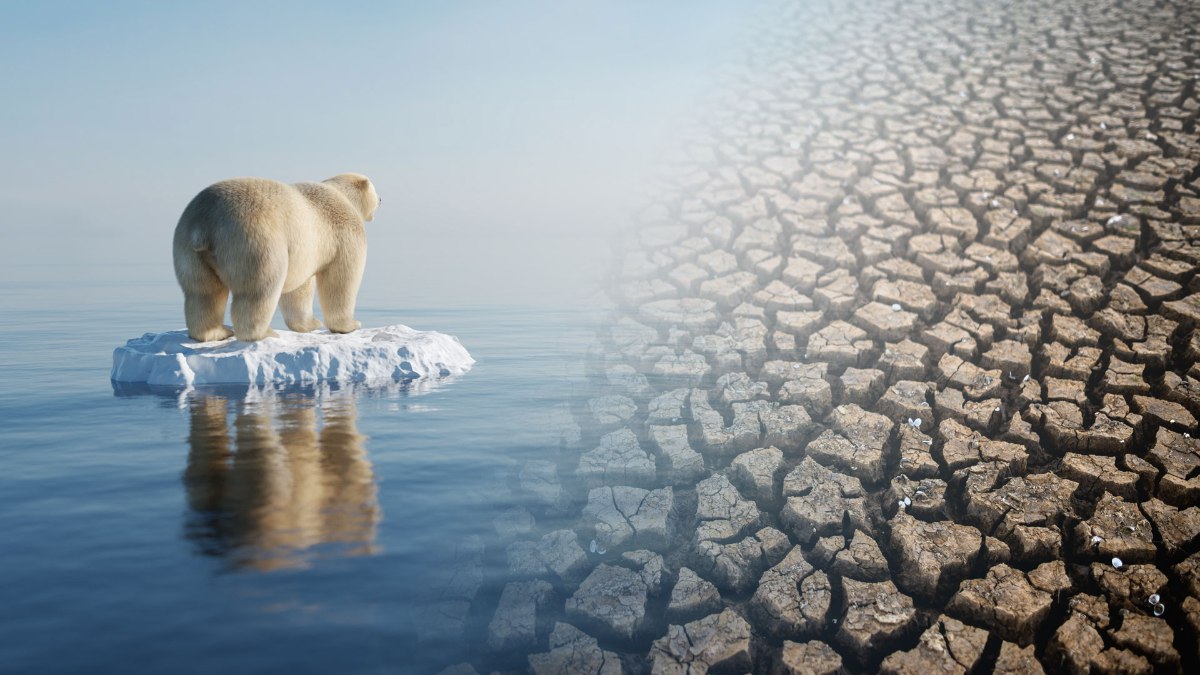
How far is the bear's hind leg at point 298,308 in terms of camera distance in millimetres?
3805

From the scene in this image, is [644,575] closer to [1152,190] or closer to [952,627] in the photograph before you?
[952,627]

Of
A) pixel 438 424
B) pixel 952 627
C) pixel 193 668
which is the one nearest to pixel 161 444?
pixel 438 424

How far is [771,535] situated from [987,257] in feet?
9.43

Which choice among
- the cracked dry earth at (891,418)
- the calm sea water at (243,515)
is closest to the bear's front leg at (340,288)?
the calm sea water at (243,515)

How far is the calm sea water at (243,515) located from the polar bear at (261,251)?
1.31ft

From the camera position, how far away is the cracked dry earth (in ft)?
5.93

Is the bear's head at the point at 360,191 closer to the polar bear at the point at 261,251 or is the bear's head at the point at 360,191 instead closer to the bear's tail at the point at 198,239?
the polar bear at the point at 261,251

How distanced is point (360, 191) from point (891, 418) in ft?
9.01

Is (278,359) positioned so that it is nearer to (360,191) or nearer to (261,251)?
(261,251)

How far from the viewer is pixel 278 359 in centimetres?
337

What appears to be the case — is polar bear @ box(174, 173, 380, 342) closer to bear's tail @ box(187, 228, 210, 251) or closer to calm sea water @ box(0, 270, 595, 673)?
bear's tail @ box(187, 228, 210, 251)

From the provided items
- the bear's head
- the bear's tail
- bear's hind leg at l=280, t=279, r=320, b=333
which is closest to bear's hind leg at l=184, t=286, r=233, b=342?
the bear's tail

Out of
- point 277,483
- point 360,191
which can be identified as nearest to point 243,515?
point 277,483

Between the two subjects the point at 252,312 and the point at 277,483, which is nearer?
the point at 277,483
